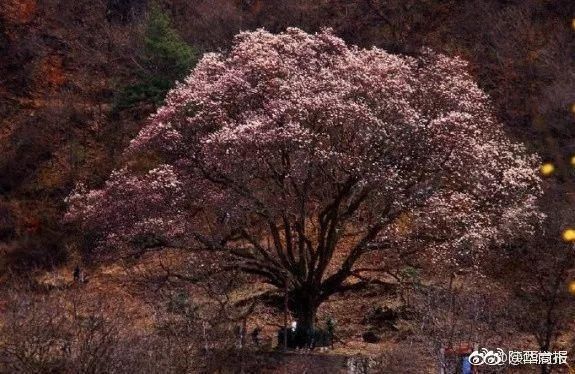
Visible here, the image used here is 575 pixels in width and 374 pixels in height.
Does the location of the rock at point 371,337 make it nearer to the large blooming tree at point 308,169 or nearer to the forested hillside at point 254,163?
the forested hillside at point 254,163

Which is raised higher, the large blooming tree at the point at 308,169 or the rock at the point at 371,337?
the large blooming tree at the point at 308,169

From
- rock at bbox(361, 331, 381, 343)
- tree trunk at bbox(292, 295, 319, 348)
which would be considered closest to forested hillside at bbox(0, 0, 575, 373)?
rock at bbox(361, 331, 381, 343)

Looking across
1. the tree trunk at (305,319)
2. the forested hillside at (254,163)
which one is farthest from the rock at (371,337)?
the tree trunk at (305,319)

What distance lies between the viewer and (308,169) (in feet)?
54.7

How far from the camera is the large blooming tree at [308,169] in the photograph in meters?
16.5

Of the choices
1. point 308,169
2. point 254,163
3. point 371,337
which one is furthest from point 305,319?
point 254,163

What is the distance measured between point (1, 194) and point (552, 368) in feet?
82.2

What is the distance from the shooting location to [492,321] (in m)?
15.8

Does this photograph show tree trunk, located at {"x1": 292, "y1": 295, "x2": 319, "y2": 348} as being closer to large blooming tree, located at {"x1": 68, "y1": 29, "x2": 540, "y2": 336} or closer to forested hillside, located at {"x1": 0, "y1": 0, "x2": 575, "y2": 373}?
large blooming tree, located at {"x1": 68, "y1": 29, "x2": 540, "y2": 336}

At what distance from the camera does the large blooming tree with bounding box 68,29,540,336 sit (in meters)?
16.5

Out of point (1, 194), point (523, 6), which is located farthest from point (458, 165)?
point (1, 194)

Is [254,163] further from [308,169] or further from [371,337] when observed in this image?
[371,337]

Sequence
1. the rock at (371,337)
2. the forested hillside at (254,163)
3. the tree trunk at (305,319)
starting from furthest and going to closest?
1. the rock at (371,337)
2. the tree trunk at (305,319)
3. the forested hillside at (254,163)

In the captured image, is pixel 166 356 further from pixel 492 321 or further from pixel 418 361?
pixel 492 321
